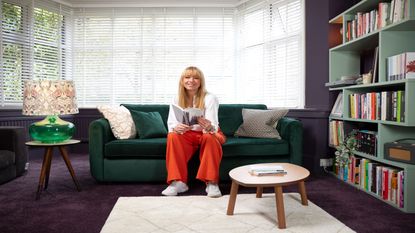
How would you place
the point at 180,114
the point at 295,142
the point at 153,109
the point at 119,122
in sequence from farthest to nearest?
the point at 153,109
the point at 119,122
the point at 295,142
the point at 180,114

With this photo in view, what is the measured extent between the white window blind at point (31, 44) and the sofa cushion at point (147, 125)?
2153mm

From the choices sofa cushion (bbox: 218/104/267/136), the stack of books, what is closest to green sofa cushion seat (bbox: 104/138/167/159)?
sofa cushion (bbox: 218/104/267/136)

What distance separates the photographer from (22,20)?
179 inches

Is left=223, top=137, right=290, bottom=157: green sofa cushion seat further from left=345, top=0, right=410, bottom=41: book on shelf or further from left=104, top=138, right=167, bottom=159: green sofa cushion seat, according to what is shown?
left=345, top=0, right=410, bottom=41: book on shelf

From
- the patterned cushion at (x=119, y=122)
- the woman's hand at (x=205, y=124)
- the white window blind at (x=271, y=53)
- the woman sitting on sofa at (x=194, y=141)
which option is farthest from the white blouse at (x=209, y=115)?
the white window blind at (x=271, y=53)

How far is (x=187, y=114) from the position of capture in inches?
112

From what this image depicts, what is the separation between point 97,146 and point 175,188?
92 cm

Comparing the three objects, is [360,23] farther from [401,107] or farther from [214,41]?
[214,41]

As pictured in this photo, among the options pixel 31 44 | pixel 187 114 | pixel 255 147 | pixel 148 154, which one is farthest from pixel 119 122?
pixel 31 44

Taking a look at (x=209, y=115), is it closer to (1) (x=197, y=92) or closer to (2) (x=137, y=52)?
(1) (x=197, y=92)

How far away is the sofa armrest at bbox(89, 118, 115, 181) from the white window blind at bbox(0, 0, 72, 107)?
6.72 ft

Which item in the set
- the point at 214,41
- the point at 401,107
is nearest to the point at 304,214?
the point at 401,107

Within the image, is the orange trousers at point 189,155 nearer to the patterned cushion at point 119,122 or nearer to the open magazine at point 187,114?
the open magazine at point 187,114

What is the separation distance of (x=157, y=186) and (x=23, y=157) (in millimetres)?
1657
